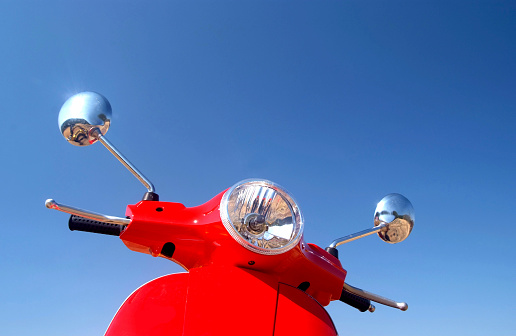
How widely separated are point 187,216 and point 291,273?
0.71 metres

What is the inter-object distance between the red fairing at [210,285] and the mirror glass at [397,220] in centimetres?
121

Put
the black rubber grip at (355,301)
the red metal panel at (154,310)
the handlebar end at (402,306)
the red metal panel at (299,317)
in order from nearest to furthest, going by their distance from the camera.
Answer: the red metal panel at (154,310) < the red metal panel at (299,317) < the handlebar end at (402,306) < the black rubber grip at (355,301)

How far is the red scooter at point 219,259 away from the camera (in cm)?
209

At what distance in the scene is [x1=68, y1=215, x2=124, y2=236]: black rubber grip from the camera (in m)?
2.39

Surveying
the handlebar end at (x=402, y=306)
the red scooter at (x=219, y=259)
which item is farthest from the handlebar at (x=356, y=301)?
the red scooter at (x=219, y=259)

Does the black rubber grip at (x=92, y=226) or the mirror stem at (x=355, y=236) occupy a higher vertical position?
the mirror stem at (x=355, y=236)

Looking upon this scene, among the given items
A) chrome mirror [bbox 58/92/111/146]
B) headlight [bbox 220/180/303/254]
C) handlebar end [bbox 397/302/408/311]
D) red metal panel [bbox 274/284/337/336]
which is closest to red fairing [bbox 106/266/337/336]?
red metal panel [bbox 274/284/337/336]

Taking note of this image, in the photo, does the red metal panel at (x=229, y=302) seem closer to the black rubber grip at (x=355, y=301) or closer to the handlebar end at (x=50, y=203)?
the handlebar end at (x=50, y=203)

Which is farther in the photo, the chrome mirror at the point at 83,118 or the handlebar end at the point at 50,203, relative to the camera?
the chrome mirror at the point at 83,118

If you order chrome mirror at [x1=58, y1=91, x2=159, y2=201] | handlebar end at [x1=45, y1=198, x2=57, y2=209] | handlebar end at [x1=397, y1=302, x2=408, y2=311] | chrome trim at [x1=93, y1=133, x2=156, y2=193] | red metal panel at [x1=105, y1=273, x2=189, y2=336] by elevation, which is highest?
chrome mirror at [x1=58, y1=91, x2=159, y2=201]

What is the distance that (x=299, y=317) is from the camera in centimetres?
222

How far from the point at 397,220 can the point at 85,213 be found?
2.49 meters

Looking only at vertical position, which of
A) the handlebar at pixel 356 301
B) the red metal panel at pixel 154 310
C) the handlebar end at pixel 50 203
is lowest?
the red metal panel at pixel 154 310

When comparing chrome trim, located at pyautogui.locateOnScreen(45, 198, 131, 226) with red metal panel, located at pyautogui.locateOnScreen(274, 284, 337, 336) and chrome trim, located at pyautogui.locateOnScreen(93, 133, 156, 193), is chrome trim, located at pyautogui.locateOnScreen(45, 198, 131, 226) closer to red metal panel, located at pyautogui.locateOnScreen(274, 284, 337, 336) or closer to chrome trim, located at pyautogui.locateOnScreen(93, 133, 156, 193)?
chrome trim, located at pyautogui.locateOnScreen(93, 133, 156, 193)
